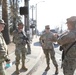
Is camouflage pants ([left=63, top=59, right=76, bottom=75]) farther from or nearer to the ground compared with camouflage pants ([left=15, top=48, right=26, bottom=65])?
farther from the ground

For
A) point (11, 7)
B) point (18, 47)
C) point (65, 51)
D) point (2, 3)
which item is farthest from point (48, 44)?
point (11, 7)

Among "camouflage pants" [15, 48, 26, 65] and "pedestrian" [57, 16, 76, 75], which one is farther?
"camouflage pants" [15, 48, 26, 65]

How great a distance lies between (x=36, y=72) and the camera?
39.6 ft

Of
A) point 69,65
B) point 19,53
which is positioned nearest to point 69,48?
point 69,65

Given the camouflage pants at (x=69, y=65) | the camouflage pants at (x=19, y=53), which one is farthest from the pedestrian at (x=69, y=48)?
the camouflage pants at (x=19, y=53)

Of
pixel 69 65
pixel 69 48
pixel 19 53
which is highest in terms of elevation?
Answer: pixel 69 48

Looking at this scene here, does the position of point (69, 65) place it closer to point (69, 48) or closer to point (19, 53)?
point (69, 48)

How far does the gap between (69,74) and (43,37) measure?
200 inches

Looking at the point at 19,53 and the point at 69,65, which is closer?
the point at 69,65

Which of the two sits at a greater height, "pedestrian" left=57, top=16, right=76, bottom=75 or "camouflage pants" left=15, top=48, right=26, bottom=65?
"pedestrian" left=57, top=16, right=76, bottom=75

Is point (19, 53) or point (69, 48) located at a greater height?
point (69, 48)

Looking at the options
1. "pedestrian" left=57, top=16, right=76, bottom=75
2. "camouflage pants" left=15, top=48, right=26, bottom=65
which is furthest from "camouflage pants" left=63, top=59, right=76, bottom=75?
"camouflage pants" left=15, top=48, right=26, bottom=65

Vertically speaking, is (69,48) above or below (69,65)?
above

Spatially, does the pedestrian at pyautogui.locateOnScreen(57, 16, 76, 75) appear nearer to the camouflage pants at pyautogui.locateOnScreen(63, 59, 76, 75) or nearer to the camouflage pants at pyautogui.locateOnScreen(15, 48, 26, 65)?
the camouflage pants at pyautogui.locateOnScreen(63, 59, 76, 75)
